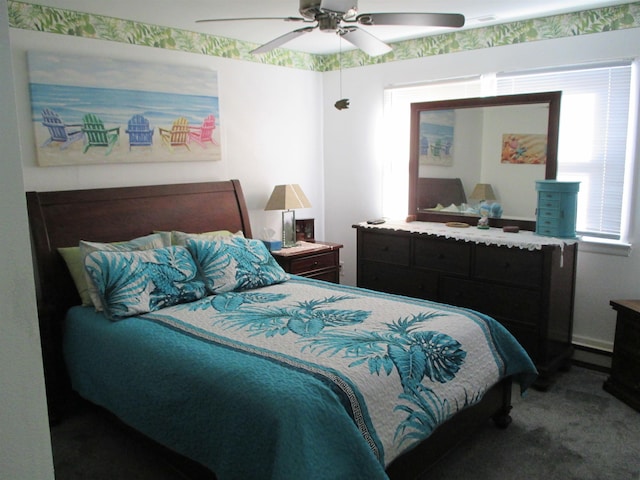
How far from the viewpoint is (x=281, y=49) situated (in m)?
4.67

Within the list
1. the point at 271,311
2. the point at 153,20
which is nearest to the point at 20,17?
the point at 153,20

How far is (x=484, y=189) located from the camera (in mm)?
4125

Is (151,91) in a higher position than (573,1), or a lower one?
lower

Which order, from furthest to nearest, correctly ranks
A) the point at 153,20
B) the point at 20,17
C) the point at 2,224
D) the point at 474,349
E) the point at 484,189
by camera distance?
the point at 484,189 < the point at 153,20 < the point at 20,17 < the point at 474,349 < the point at 2,224

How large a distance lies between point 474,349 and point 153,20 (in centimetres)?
295

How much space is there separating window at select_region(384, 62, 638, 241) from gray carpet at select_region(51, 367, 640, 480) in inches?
48.8

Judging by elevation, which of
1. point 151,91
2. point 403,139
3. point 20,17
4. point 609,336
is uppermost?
point 20,17

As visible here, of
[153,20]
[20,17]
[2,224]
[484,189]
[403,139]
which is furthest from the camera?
[403,139]

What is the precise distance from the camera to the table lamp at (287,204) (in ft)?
14.7

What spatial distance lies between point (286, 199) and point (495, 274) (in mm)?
1766

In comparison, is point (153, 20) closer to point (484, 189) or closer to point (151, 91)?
point (151, 91)

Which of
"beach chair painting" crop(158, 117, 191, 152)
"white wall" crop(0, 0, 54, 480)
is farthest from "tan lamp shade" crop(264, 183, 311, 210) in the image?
"white wall" crop(0, 0, 54, 480)

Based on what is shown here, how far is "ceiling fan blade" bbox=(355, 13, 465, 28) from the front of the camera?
257 centimetres

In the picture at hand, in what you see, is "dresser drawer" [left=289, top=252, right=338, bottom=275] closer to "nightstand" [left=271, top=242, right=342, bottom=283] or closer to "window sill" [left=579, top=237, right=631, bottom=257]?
"nightstand" [left=271, top=242, right=342, bottom=283]
